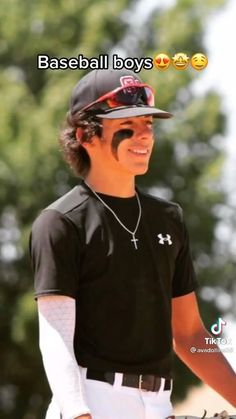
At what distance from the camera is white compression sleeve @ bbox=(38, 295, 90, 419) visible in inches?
110

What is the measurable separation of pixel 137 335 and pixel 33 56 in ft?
34.5

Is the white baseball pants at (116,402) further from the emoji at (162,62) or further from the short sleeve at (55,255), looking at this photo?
the emoji at (162,62)

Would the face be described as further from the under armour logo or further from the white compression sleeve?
the white compression sleeve

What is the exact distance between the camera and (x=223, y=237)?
12719 millimetres

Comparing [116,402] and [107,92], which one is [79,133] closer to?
[107,92]

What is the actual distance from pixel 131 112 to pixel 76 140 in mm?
228

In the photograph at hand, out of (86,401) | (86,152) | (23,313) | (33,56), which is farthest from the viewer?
(33,56)

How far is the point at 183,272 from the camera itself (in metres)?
3.24

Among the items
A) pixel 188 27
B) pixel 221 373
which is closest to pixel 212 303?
pixel 188 27

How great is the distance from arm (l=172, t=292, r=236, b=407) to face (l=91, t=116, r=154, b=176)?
1.51ft

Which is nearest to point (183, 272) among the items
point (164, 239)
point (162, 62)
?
point (164, 239)

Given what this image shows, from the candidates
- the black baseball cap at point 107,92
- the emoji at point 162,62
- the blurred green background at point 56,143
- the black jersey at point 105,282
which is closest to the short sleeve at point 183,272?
the black jersey at point 105,282

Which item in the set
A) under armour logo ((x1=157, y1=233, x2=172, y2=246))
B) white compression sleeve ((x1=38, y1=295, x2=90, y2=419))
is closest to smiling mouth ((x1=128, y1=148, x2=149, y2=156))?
under armour logo ((x1=157, y1=233, x2=172, y2=246))

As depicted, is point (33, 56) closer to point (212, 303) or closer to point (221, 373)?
point (212, 303)
